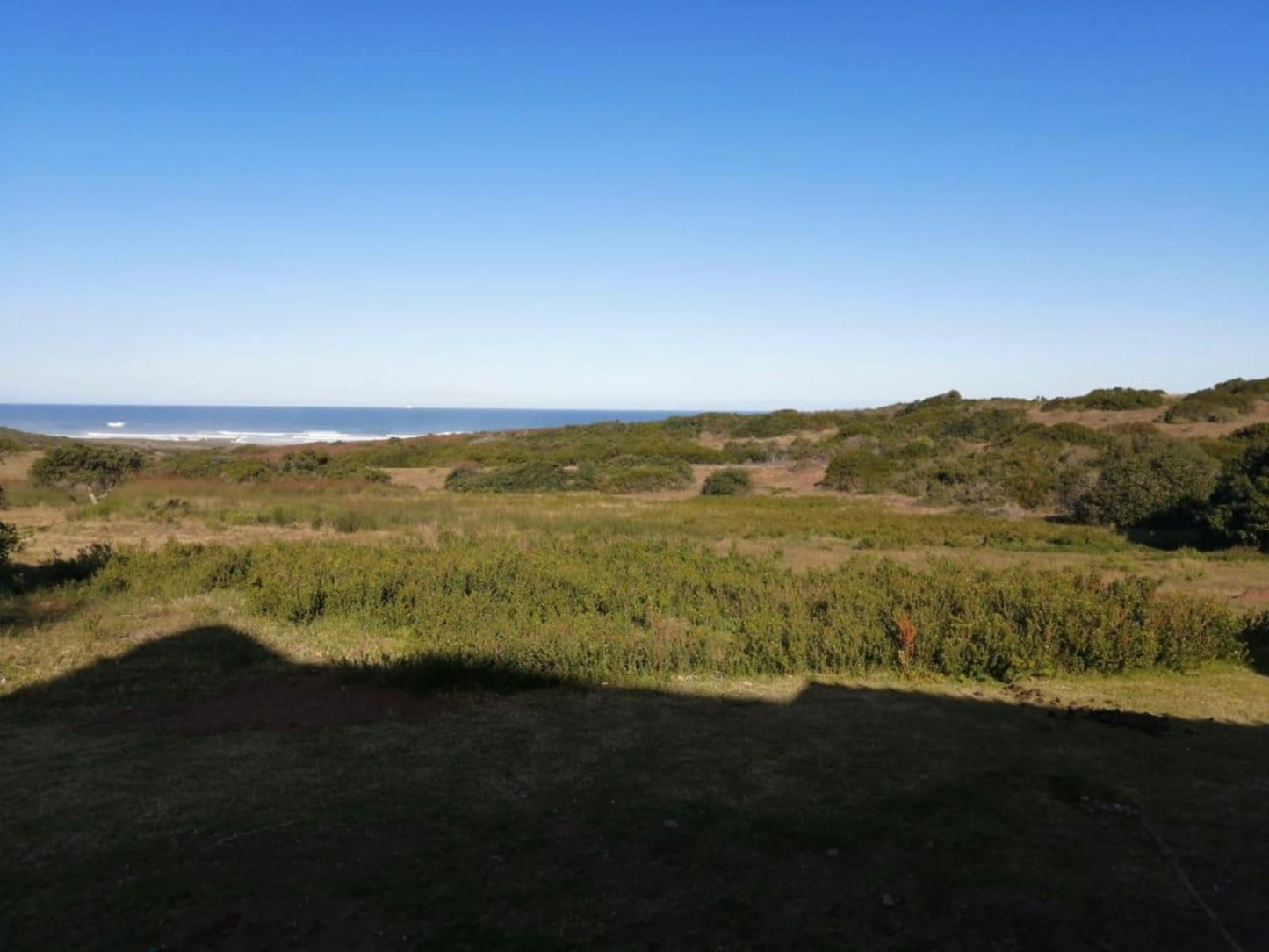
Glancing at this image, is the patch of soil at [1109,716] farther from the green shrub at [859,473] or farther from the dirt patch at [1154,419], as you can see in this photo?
the dirt patch at [1154,419]

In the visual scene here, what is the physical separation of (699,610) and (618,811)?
21.0 feet

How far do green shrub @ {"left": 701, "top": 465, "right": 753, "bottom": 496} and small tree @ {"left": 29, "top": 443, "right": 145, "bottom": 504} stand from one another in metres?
22.7

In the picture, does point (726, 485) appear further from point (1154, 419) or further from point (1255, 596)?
point (1154, 419)

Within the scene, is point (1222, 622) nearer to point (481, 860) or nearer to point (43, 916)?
point (481, 860)

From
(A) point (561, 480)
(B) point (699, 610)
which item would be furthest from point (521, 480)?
(B) point (699, 610)

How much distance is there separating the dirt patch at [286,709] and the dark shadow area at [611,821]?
0.14 feet

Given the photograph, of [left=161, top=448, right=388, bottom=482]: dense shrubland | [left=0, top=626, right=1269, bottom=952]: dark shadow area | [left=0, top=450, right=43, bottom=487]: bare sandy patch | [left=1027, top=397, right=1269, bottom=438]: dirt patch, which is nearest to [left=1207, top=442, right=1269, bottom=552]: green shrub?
[left=0, top=626, right=1269, bottom=952]: dark shadow area

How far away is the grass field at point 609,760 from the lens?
418 centimetres

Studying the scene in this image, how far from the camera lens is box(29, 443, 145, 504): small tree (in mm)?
28578

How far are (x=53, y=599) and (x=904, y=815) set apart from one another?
12.3 m

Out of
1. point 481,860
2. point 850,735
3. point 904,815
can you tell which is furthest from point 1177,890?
point 481,860

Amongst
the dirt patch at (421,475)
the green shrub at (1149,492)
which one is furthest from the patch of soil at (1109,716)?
the dirt patch at (421,475)

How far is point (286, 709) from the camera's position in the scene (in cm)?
800

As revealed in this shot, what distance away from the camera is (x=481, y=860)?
4.73 meters
